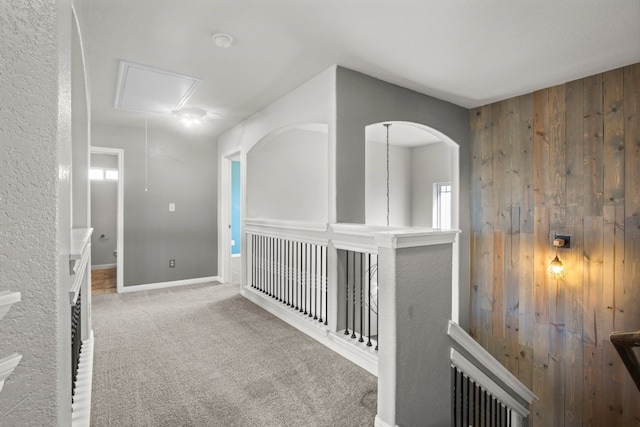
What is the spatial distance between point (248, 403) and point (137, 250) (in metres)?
3.60

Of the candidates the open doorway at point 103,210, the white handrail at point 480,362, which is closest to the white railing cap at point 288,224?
the white handrail at point 480,362

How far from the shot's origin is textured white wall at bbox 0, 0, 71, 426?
0.65 m

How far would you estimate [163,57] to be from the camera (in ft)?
8.57

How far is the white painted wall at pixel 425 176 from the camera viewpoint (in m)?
6.14

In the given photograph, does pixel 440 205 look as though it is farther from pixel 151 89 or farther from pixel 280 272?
pixel 151 89

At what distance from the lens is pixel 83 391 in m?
1.92

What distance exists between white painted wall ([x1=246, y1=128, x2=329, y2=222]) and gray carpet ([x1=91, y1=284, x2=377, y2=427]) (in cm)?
166

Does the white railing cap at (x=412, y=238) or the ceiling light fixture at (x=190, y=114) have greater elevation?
the ceiling light fixture at (x=190, y=114)

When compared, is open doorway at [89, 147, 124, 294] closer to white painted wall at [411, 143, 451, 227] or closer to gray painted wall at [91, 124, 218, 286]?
gray painted wall at [91, 124, 218, 286]

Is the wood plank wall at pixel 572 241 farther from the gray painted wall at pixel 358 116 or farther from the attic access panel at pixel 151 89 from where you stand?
the attic access panel at pixel 151 89

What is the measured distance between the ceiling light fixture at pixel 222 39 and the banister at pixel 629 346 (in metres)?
2.64

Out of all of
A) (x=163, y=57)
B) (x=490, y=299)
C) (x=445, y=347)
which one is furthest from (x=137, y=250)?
(x=490, y=299)

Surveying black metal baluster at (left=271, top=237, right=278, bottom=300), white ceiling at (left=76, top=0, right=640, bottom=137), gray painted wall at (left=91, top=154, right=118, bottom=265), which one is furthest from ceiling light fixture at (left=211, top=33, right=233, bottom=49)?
gray painted wall at (left=91, top=154, right=118, bottom=265)

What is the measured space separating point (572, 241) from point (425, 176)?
3428mm
